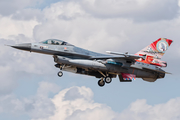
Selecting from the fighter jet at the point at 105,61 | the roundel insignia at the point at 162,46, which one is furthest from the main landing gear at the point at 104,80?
the roundel insignia at the point at 162,46

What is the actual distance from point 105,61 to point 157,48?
5684 millimetres

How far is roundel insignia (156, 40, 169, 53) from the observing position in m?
36.6

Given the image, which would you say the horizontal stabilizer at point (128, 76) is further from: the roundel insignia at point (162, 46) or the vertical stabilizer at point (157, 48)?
the roundel insignia at point (162, 46)

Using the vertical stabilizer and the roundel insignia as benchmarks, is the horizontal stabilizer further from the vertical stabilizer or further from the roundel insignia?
the roundel insignia

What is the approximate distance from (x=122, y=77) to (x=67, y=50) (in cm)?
639

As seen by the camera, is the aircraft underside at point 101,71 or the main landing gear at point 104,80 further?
the main landing gear at point 104,80

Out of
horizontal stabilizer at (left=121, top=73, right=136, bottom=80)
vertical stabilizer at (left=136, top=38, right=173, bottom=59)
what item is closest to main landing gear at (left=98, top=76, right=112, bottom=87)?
horizontal stabilizer at (left=121, top=73, right=136, bottom=80)

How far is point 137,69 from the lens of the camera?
118 feet

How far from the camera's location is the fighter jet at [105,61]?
33969 millimetres

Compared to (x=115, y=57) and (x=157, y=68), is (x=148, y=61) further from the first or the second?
(x=115, y=57)

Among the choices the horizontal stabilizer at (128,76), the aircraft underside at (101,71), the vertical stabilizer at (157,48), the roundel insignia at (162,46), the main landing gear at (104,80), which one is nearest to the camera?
the aircraft underside at (101,71)

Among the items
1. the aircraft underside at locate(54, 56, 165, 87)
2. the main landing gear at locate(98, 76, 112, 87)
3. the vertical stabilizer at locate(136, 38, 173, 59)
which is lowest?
the main landing gear at locate(98, 76, 112, 87)

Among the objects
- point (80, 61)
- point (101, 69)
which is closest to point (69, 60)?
point (80, 61)

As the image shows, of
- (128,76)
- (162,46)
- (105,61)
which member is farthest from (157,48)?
(105,61)
